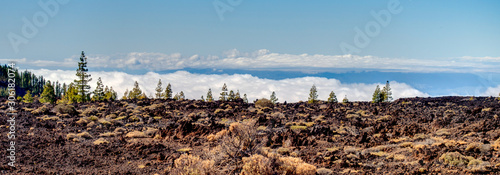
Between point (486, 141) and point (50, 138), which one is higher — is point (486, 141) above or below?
above

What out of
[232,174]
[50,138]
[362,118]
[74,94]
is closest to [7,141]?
[50,138]

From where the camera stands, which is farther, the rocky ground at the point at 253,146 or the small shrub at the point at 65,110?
the small shrub at the point at 65,110

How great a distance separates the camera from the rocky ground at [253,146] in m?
13.8

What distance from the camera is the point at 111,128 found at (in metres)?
27.7

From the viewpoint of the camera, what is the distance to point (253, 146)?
1672cm

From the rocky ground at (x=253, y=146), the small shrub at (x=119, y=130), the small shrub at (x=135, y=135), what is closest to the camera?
the rocky ground at (x=253, y=146)

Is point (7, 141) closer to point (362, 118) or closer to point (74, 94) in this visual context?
point (362, 118)

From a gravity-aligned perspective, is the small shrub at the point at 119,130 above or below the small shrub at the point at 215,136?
below

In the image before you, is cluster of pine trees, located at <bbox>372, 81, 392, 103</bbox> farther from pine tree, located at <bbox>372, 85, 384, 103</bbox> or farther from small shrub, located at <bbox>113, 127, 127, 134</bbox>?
small shrub, located at <bbox>113, 127, 127, 134</bbox>

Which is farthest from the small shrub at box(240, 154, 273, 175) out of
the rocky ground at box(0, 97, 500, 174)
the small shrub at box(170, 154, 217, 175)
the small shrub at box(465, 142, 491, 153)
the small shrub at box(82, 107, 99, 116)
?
the small shrub at box(82, 107, 99, 116)

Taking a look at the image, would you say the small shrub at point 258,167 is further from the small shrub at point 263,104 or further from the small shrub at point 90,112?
the small shrub at point 263,104

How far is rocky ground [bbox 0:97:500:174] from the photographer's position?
45.3 ft

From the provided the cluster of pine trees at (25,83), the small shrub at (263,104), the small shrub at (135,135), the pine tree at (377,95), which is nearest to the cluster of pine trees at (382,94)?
the pine tree at (377,95)

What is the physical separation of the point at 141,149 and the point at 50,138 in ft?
22.4
